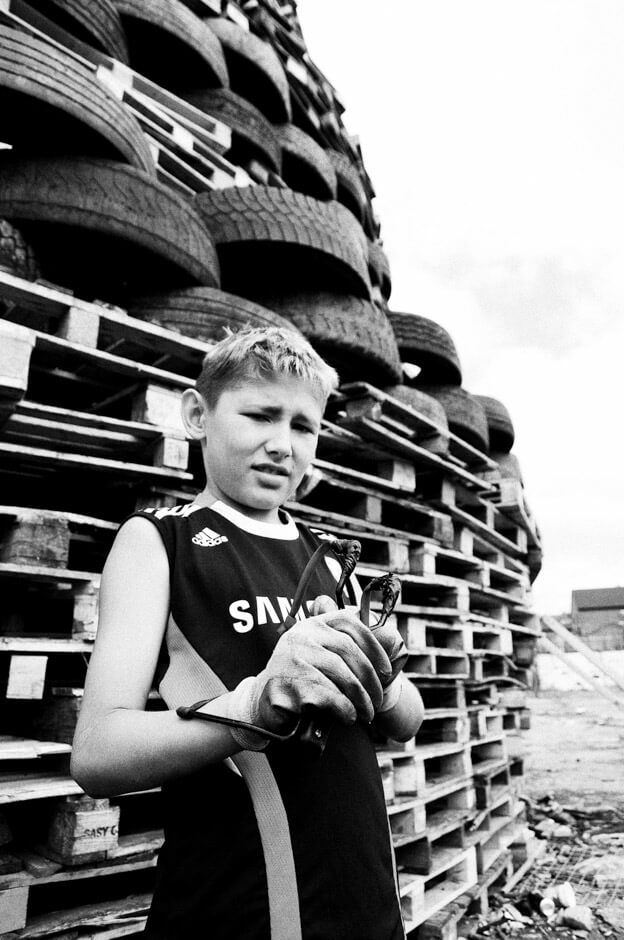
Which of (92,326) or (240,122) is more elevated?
(240,122)

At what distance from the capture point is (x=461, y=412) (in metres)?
5.24

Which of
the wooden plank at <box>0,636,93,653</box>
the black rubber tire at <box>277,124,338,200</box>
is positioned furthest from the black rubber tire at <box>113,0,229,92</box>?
the wooden plank at <box>0,636,93,653</box>

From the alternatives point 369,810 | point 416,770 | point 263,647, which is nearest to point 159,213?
point 263,647

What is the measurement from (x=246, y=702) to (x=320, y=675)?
12 centimetres

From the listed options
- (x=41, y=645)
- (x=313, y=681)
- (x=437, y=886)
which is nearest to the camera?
(x=313, y=681)

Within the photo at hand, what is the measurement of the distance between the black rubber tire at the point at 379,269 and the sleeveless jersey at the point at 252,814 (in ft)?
17.7

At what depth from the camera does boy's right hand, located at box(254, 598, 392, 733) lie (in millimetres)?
823

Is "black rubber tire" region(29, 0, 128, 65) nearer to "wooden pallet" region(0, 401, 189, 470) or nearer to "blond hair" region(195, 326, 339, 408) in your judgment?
"wooden pallet" region(0, 401, 189, 470)

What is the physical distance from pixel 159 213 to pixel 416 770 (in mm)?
2839

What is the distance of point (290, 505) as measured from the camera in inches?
114

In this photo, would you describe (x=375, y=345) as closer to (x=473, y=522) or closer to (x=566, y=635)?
(x=473, y=522)

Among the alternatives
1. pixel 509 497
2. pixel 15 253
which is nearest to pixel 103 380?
pixel 15 253

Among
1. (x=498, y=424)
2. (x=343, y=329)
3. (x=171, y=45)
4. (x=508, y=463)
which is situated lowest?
(x=343, y=329)

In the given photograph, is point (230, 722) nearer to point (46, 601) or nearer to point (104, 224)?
point (46, 601)
